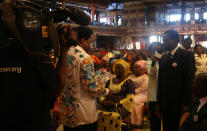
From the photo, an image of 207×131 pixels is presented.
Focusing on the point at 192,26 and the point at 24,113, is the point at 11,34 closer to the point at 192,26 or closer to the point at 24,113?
the point at 24,113

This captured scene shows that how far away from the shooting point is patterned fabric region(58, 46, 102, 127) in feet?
6.96

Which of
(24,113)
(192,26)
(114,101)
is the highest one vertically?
(192,26)

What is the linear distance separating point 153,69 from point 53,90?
108 inches

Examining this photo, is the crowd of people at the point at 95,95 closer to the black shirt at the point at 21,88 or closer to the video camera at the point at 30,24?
the black shirt at the point at 21,88

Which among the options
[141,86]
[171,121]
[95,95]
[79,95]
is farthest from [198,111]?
[141,86]

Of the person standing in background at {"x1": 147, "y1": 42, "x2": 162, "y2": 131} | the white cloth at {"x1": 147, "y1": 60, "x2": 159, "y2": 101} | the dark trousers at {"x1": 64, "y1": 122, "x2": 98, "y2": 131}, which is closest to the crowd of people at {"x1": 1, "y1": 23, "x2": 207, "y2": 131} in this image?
the dark trousers at {"x1": 64, "y1": 122, "x2": 98, "y2": 131}

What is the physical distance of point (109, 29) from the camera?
3025cm

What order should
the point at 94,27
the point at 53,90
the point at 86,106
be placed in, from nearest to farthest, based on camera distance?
the point at 53,90
the point at 86,106
the point at 94,27

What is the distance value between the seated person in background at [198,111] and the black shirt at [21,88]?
4.52 feet

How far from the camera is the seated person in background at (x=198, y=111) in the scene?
1967 mm

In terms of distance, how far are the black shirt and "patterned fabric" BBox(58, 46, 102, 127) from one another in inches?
35.1

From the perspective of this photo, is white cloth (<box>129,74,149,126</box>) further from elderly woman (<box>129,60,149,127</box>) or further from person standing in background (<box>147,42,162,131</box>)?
person standing in background (<box>147,42,162,131</box>)

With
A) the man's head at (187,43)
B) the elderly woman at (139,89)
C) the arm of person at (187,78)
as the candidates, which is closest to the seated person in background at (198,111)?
the arm of person at (187,78)

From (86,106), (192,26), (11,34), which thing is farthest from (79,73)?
(192,26)
